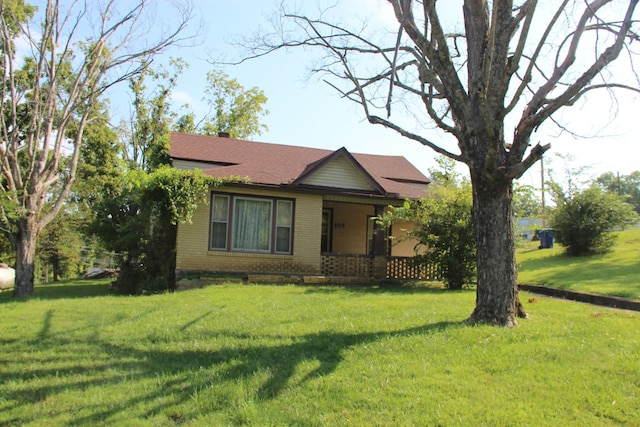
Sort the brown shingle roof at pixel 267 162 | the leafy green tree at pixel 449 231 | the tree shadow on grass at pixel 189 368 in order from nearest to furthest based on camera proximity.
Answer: the tree shadow on grass at pixel 189 368 < the leafy green tree at pixel 449 231 < the brown shingle roof at pixel 267 162

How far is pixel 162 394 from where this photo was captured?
521 centimetres

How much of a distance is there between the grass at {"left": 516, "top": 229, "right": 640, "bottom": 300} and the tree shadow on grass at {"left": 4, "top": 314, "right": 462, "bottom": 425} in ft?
21.9

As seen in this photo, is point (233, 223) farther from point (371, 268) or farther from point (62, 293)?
point (62, 293)

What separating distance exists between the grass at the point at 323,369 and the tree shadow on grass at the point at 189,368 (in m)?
0.02

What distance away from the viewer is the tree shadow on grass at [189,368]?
16.6 feet

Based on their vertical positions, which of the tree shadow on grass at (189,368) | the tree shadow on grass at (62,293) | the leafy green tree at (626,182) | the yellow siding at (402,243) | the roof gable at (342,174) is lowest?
the tree shadow on grass at (62,293)

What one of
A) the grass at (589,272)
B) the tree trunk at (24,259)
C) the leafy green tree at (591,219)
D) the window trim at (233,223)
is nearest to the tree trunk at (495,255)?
the grass at (589,272)

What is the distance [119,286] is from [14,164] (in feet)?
16.2

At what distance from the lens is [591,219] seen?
64.2ft

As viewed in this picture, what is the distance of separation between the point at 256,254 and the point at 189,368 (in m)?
9.85

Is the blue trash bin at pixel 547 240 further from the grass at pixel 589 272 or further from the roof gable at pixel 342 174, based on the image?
the roof gable at pixel 342 174

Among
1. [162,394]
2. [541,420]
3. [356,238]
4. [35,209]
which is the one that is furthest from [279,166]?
[541,420]

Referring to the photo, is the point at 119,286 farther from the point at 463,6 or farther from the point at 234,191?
the point at 463,6

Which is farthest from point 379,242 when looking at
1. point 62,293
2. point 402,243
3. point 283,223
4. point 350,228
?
point 62,293
